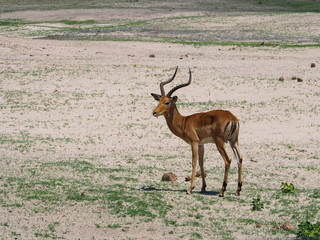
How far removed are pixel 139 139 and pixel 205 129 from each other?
16.3 feet

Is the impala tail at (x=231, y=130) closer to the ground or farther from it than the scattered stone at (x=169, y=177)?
farther from it

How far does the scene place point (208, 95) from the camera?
20.5 m

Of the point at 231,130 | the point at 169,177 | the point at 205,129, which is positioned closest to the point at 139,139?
the point at 169,177

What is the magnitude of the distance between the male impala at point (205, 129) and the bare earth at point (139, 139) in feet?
2.22

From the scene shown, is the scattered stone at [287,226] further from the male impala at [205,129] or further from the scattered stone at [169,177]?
the scattered stone at [169,177]

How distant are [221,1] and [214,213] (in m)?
48.3

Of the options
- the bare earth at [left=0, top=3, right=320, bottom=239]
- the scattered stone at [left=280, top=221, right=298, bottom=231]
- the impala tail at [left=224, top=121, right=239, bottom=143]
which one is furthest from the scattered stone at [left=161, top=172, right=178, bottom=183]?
the scattered stone at [left=280, top=221, right=298, bottom=231]

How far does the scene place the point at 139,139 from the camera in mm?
16359

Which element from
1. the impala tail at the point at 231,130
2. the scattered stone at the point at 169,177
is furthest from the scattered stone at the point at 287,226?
the scattered stone at the point at 169,177

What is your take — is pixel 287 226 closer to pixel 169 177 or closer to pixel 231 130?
pixel 231 130

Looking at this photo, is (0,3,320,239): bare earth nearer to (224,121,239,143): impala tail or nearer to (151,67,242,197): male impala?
(151,67,242,197): male impala

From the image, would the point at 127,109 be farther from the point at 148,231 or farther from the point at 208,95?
the point at 148,231

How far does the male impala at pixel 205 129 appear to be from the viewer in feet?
37.3

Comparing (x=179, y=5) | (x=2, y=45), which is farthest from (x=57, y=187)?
(x=179, y=5)
